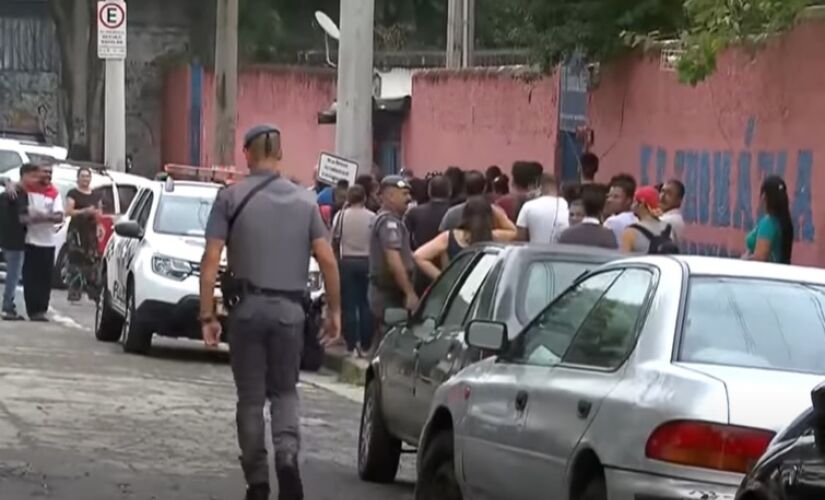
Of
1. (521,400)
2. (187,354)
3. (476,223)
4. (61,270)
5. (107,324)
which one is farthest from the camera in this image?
(61,270)

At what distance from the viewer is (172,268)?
65.2 ft

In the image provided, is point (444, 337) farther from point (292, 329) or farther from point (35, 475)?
point (35, 475)

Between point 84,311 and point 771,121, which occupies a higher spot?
point 771,121

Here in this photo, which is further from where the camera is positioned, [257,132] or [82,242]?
[82,242]

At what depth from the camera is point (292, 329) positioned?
10.6 m

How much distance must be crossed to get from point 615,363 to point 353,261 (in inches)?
455

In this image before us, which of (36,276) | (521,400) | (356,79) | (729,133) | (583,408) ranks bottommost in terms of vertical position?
(36,276)

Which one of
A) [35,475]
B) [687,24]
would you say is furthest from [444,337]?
[687,24]

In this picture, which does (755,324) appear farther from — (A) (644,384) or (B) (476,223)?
(B) (476,223)

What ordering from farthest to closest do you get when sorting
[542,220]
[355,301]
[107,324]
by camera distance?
1. [107,324]
2. [355,301]
3. [542,220]

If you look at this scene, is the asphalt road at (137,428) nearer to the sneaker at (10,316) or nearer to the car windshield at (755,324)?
the sneaker at (10,316)

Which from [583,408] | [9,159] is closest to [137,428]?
[583,408]

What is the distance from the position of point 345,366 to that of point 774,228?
5.71 m

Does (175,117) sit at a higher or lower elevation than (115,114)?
lower
